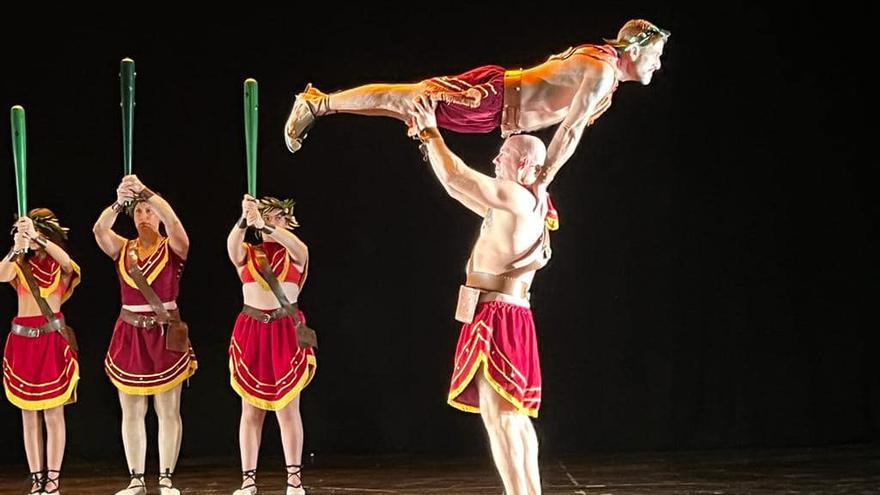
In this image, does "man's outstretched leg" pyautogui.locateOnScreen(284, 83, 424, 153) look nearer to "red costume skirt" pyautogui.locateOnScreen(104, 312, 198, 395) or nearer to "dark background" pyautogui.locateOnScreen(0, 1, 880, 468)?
"red costume skirt" pyautogui.locateOnScreen(104, 312, 198, 395)

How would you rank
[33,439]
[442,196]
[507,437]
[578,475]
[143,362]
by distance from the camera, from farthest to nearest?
[442,196], [578,475], [33,439], [143,362], [507,437]

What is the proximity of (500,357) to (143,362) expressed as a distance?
70.2 inches

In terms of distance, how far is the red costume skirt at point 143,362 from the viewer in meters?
4.92

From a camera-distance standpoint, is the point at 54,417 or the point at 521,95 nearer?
the point at 521,95

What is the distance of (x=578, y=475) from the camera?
5.61 m

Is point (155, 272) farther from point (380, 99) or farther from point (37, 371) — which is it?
point (380, 99)

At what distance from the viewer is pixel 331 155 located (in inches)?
245

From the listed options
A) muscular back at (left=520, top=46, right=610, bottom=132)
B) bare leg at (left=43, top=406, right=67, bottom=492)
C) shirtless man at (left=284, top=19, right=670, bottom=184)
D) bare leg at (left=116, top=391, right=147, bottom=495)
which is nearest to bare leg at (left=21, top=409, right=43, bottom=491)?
bare leg at (left=43, top=406, right=67, bottom=492)

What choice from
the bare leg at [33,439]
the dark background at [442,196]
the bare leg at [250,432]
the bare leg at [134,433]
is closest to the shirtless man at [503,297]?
the bare leg at [250,432]

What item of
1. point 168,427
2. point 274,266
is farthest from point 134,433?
point 274,266

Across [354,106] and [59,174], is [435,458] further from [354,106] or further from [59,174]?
[354,106]

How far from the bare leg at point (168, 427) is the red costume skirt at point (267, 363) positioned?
269 millimetres

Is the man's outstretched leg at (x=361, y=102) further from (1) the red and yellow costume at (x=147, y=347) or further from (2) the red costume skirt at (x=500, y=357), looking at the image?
(1) the red and yellow costume at (x=147, y=347)

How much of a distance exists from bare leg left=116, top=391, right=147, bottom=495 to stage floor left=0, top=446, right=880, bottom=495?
0.31 meters
